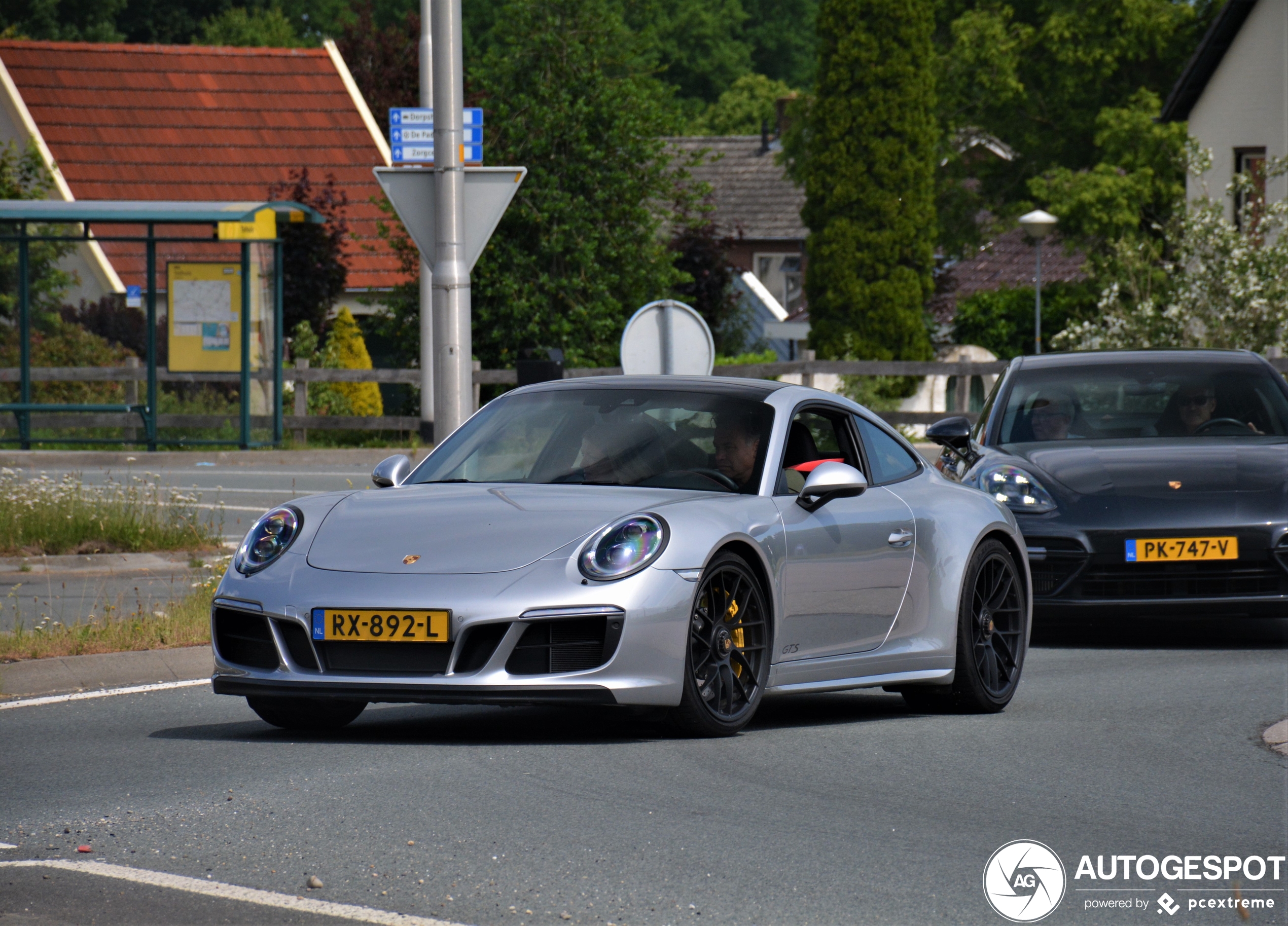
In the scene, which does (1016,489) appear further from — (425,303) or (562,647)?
(425,303)

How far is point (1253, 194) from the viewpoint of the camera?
1409 inches

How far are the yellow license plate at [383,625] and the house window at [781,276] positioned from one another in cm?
6057

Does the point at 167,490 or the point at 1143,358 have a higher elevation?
the point at 1143,358

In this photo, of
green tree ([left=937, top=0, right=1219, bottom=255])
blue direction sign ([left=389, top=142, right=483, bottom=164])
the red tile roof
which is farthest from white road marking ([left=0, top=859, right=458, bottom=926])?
green tree ([left=937, top=0, right=1219, bottom=255])

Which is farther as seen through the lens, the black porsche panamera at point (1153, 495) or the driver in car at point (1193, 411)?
the driver in car at point (1193, 411)

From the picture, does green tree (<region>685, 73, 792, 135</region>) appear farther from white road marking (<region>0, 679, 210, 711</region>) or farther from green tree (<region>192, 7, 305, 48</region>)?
white road marking (<region>0, 679, 210, 711</region>)

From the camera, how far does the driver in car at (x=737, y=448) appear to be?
7859 mm

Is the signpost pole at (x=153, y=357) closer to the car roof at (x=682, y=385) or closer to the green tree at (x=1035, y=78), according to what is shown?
the car roof at (x=682, y=385)

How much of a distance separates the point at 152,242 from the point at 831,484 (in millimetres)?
20058

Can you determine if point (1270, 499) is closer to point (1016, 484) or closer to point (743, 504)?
point (1016, 484)

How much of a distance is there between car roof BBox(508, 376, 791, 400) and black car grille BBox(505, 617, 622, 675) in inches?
58.7

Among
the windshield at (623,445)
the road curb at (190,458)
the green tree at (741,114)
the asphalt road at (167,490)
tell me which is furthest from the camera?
the green tree at (741,114)

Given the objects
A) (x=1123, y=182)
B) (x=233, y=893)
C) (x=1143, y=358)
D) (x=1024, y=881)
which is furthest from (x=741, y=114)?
(x=233, y=893)

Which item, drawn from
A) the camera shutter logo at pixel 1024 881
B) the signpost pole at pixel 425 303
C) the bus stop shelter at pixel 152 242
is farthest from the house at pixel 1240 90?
the camera shutter logo at pixel 1024 881
